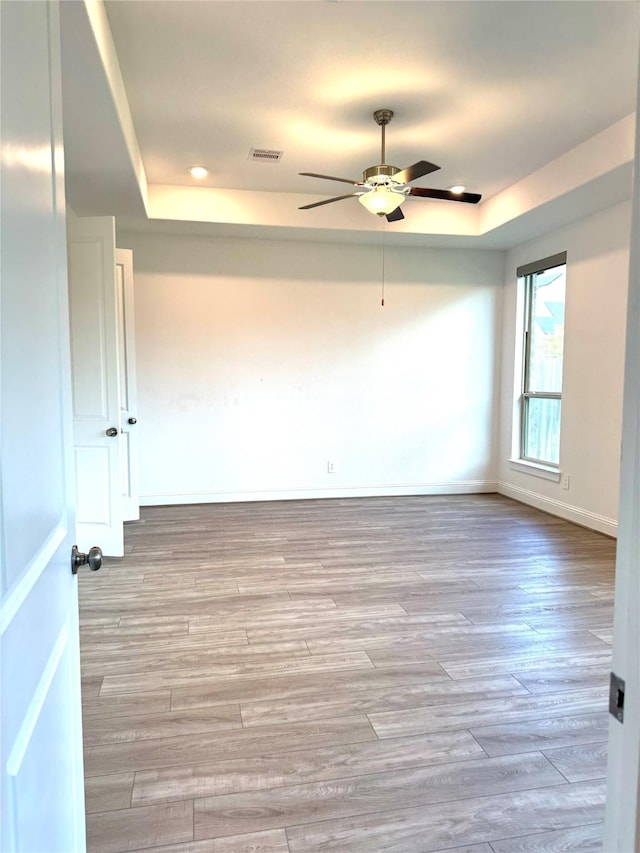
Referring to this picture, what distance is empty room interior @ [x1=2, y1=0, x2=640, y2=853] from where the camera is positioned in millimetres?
1699

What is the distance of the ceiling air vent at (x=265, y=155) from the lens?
3.95 metres

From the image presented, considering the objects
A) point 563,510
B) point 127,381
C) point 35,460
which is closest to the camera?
point 35,460

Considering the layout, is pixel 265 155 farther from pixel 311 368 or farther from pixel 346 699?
pixel 346 699

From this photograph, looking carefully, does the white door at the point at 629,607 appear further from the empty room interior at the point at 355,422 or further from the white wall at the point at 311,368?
the white wall at the point at 311,368

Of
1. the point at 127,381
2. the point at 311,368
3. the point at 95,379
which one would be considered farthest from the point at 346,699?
the point at 311,368

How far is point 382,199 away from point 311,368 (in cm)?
235

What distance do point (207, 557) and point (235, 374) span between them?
2180 mm

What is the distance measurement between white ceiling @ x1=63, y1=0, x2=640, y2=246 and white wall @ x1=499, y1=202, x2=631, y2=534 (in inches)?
34.8

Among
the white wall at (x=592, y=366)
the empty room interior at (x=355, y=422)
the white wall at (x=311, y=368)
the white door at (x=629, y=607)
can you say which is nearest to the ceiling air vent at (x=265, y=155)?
the empty room interior at (x=355, y=422)

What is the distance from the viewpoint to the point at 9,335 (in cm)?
77

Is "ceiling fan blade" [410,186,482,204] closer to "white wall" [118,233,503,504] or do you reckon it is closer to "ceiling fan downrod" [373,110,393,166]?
"ceiling fan downrod" [373,110,393,166]

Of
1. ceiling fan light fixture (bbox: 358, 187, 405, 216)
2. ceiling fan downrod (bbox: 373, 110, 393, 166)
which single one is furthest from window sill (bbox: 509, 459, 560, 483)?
ceiling fan downrod (bbox: 373, 110, 393, 166)

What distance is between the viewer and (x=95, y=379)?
3738 mm

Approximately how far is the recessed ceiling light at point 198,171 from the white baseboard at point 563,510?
14.4 ft
